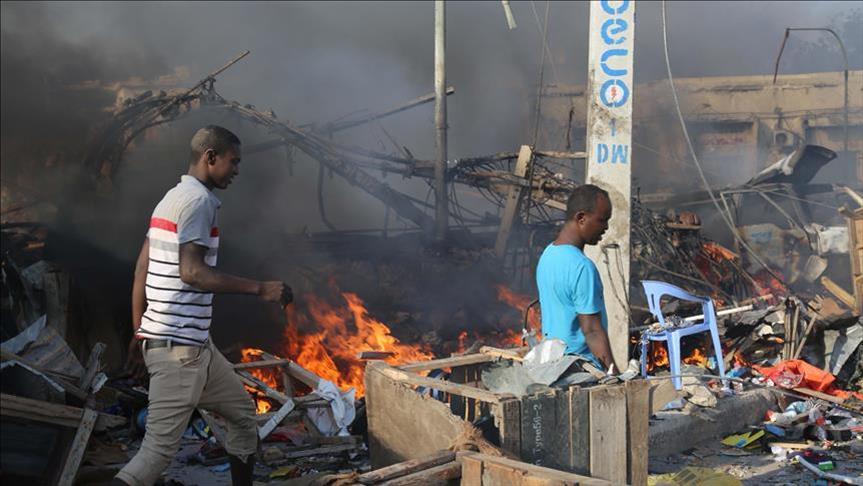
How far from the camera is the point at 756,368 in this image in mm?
9297

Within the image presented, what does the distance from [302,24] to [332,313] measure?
48.2ft

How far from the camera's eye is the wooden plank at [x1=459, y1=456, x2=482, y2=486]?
11.5ft

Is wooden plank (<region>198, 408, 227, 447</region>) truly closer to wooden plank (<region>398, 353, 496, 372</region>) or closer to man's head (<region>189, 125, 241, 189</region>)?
wooden plank (<region>398, 353, 496, 372</region>)

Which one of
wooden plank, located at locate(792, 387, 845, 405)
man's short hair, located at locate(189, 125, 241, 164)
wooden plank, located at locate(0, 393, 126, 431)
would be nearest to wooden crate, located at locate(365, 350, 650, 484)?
man's short hair, located at locate(189, 125, 241, 164)

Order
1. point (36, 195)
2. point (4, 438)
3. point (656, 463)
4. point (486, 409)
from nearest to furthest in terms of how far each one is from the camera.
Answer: point (4, 438) → point (486, 409) → point (656, 463) → point (36, 195)

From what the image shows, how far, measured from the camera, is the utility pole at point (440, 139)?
12055 mm

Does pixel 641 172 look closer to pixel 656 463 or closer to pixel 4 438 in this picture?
pixel 656 463

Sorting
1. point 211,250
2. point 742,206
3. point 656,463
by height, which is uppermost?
point 742,206

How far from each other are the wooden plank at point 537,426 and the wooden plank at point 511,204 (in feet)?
24.5

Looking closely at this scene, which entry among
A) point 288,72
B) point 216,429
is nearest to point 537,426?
point 216,429

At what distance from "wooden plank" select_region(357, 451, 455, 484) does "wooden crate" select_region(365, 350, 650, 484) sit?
0.52ft

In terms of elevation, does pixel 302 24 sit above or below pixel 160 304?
above

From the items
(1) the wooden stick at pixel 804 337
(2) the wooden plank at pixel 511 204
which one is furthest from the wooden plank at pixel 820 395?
(2) the wooden plank at pixel 511 204

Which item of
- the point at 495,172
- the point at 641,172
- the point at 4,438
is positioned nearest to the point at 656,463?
the point at 4,438
